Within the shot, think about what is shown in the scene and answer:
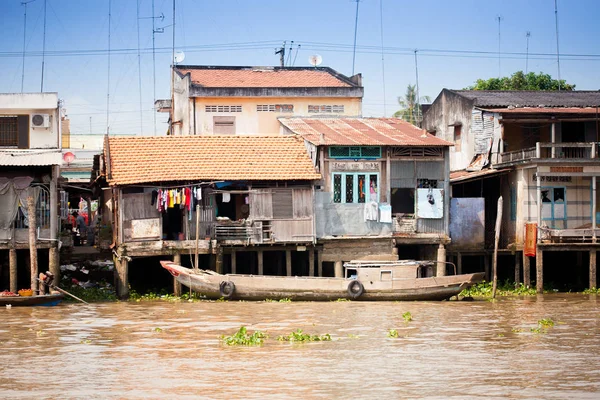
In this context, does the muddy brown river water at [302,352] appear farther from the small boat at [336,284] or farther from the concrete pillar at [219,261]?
the concrete pillar at [219,261]

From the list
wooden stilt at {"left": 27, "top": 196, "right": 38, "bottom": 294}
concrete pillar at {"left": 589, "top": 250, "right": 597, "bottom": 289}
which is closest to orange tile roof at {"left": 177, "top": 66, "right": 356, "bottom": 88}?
wooden stilt at {"left": 27, "top": 196, "right": 38, "bottom": 294}

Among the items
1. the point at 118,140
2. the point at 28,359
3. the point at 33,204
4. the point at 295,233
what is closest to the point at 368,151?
the point at 295,233

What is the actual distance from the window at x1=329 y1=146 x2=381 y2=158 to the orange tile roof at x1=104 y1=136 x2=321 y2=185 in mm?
878

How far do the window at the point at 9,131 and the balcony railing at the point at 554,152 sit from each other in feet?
52.8

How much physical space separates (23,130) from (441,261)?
45.2 feet

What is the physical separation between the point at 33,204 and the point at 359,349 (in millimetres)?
11817

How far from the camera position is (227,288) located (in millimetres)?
28109

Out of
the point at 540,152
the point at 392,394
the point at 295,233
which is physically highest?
the point at 540,152

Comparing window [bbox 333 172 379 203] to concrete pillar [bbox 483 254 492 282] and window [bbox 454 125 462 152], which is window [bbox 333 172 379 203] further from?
window [bbox 454 125 462 152]

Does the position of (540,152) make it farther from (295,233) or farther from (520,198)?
(295,233)

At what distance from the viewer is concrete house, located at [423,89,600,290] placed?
30719 mm

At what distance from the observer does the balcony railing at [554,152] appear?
100 ft

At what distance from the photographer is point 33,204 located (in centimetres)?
2719

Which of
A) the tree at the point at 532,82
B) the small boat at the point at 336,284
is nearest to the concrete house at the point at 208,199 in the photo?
the small boat at the point at 336,284
